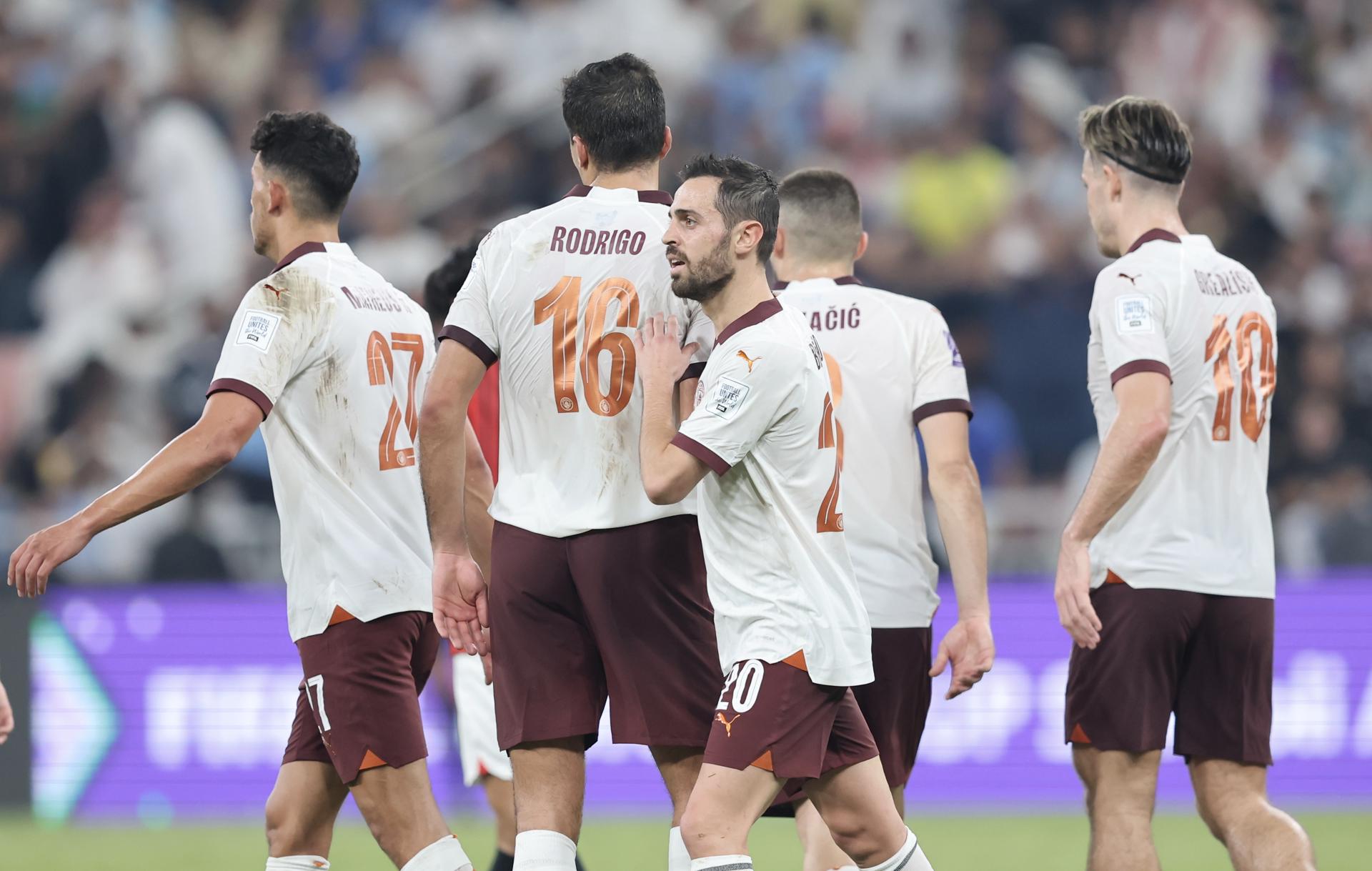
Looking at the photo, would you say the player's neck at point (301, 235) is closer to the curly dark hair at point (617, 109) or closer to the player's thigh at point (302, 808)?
the curly dark hair at point (617, 109)

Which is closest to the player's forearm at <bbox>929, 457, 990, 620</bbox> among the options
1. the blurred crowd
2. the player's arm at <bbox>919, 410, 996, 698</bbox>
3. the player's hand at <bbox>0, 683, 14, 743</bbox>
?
the player's arm at <bbox>919, 410, 996, 698</bbox>

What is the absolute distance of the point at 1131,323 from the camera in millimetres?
5625

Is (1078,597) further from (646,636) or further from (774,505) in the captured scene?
(646,636)

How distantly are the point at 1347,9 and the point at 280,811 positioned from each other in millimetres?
13301

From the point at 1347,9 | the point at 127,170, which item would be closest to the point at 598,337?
the point at 127,170

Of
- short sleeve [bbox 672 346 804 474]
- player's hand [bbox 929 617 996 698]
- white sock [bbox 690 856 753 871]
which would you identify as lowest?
white sock [bbox 690 856 753 871]

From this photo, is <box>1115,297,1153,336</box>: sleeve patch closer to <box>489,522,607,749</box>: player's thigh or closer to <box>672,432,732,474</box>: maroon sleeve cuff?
<box>672,432,732,474</box>: maroon sleeve cuff

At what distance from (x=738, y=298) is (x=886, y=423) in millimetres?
1302

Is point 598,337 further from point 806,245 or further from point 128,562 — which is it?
point 128,562

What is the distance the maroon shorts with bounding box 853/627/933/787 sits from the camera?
6.06 metres

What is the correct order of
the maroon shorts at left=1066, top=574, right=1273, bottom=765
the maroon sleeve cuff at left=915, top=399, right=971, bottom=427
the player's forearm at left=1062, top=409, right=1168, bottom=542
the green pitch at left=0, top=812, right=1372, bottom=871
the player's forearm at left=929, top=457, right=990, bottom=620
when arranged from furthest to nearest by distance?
the green pitch at left=0, top=812, right=1372, bottom=871
the maroon sleeve cuff at left=915, top=399, right=971, bottom=427
the player's forearm at left=929, top=457, right=990, bottom=620
the maroon shorts at left=1066, top=574, right=1273, bottom=765
the player's forearm at left=1062, top=409, right=1168, bottom=542

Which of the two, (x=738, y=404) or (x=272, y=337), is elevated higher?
(x=272, y=337)

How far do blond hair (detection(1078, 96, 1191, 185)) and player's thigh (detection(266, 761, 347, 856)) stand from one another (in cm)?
326

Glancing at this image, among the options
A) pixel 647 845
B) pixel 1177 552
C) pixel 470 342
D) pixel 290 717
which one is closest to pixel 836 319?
pixel 1177 552
